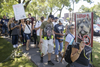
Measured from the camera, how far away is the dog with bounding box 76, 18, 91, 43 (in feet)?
6.27

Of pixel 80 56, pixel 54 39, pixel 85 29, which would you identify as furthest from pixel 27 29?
pixel 85 29

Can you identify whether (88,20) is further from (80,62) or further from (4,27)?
(4,27)

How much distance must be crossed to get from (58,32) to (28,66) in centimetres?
181

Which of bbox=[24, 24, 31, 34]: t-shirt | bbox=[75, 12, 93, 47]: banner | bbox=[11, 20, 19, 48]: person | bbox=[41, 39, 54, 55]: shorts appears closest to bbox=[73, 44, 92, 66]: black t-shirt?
bbox=[75, 12, 93, 47]: banner

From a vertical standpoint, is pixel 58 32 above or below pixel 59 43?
above

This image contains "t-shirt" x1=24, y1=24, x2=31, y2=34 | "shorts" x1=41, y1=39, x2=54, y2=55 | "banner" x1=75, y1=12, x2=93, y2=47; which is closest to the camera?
"banner" x1=75, y1=12, x2=93, y2=47

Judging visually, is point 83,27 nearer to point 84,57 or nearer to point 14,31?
point 84,57

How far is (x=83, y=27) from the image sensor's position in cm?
192

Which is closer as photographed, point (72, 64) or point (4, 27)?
point (72, 64)

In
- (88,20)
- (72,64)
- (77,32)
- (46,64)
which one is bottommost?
(46,64)

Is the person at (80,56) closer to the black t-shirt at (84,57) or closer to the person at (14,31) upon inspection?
the black t-shirt at (84,57)

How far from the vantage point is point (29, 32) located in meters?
5.44

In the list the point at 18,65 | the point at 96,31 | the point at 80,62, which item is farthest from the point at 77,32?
the point at 96,31

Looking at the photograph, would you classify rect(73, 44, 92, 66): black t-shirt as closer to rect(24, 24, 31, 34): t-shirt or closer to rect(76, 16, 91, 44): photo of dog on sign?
rect(76, 16, 91, 44): photo of dog on sign
